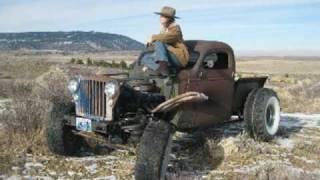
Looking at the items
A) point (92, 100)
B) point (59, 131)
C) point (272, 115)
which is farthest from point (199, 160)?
point (272, 115)

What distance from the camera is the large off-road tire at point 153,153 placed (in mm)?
7555

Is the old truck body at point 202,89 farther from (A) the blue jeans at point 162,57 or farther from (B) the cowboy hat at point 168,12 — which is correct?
(B) the cowboy hat at point 168,12

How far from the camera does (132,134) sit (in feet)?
27.8

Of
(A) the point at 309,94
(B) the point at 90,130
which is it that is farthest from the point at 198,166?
(A) the point at 309,94

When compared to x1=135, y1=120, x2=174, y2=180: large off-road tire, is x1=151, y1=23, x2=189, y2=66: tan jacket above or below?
above

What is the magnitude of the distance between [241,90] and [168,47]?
8.05ft

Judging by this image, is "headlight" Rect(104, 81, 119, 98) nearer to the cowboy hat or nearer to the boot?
the boot

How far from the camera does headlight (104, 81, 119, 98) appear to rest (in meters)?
8.16

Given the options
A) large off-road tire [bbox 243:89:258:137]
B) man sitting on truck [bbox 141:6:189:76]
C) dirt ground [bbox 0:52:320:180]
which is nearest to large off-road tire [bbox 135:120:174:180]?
dirt ground [bbox 0:52:320:180]

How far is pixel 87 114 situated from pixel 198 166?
2.00 m

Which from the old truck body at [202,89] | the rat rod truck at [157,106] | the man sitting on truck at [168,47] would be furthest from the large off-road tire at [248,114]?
the man sitting on truck at [168,47]

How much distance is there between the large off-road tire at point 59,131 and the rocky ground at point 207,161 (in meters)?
0.19

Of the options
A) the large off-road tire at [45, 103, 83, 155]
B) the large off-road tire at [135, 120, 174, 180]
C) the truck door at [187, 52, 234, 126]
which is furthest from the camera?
the truck door at [187, 52, 234, 126]

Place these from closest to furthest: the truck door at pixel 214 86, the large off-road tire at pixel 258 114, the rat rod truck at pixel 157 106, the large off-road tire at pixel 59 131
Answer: the rat rod truck at pixel 157 106
the large off-road tire at pixel 59 131
the truck door at pixel 214 86
the large off-road tire at pixel 258 114
